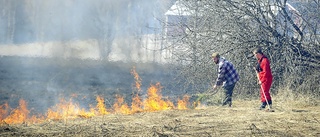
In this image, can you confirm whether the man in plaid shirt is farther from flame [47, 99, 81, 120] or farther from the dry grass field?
flame [47, 99, 81, 120]

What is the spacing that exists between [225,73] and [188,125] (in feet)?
9.85

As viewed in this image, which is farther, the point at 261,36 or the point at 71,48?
the point at 71,48

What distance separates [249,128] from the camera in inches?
282

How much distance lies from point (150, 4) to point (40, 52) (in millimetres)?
10356

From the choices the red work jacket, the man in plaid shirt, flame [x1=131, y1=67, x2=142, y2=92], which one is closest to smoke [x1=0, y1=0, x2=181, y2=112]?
flame [x1=131, y1=67, x2=142, y2=92]

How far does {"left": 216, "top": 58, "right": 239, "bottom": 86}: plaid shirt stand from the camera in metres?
9.86

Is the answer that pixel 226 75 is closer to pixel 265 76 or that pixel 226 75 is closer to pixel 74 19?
pixel 265 76

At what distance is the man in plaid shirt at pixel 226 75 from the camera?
986 centimetres

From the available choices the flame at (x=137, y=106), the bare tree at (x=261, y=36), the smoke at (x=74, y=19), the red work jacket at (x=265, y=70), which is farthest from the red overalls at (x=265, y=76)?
the smoke at (x=74, y=19)

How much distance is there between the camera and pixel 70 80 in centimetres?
2084

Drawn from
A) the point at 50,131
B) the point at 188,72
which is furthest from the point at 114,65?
the point at 50,131

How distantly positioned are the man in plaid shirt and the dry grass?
111 centimetres

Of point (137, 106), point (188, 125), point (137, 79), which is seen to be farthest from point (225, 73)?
point (137, 79)

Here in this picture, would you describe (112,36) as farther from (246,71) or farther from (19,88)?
(246,71)
